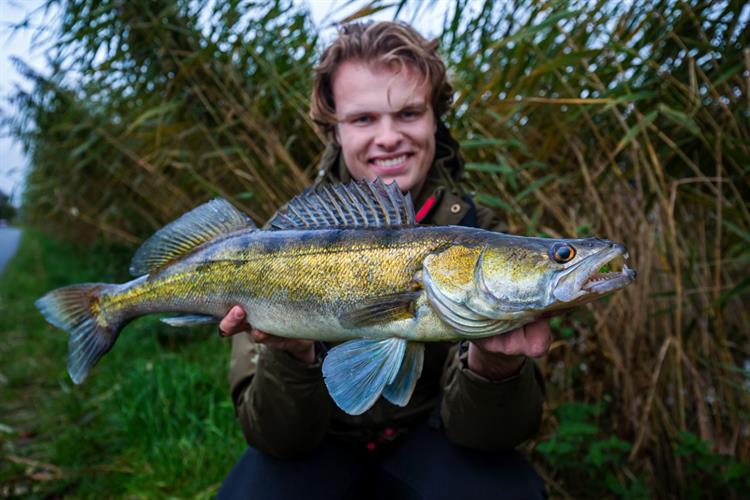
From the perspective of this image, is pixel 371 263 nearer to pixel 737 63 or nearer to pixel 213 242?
pixel 213 242

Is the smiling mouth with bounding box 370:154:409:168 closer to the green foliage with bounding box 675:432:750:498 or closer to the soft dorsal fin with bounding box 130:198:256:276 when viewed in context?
the soft dorsal fin with bounding box 130:198:256:276

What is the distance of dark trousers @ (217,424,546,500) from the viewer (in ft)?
6.37

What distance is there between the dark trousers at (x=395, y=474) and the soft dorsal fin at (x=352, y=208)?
0.89 meters

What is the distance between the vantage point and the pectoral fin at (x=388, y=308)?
1527 millimetres

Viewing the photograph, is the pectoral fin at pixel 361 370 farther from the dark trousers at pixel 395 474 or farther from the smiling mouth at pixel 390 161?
the smiling mouth at pixel 390 161

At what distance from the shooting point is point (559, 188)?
3.01 metres

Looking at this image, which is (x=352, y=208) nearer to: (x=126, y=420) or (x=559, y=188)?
(x=559, y=188)

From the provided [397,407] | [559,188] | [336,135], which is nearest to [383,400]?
[397,407]

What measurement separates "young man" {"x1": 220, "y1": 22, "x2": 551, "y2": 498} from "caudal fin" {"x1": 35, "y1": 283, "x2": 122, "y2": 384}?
493mm

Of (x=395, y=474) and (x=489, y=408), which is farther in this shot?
(x=395, y=474)

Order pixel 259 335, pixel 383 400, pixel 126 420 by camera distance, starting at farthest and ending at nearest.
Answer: pixel 126 420 → pixel 383 400 → pixel 259 335

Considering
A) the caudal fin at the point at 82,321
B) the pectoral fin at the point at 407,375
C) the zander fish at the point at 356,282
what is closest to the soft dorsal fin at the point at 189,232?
the zander fish at the point at 356,282

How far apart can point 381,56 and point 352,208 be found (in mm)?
791

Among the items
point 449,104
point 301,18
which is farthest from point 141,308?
point 301,18
